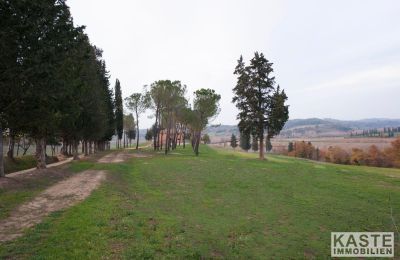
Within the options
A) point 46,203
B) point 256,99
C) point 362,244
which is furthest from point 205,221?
point 256,99

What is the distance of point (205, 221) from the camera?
50.3ft

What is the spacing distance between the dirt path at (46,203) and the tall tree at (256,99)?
32515mm

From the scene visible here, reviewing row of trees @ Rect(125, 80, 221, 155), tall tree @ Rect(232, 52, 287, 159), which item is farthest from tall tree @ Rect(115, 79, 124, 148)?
tall tree @ Rect(232, 52, 287, 159)

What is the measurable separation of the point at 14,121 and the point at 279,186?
68.8ft

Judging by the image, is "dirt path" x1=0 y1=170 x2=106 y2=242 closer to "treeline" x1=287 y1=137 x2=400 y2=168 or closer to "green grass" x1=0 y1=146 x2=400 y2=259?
"green grass" x1=0 y1=146 x2=400 y2=259

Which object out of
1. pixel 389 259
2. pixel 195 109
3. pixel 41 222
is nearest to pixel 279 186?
pixel 389 259

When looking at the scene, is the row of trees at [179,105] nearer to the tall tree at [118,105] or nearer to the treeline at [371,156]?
the tall tree at [118,105]

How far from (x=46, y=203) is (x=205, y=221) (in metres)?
8.24

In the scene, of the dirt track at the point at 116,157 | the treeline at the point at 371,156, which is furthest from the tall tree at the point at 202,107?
the treeline at the point at 371,156

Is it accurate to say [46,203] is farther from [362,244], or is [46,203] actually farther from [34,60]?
[362,244]

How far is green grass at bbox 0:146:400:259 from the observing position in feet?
35.9

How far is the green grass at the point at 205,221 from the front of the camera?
10953 mm

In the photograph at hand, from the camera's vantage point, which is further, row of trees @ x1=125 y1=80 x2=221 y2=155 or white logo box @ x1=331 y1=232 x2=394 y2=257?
row of trees @ x1=125 y1=80 x2=221 y2=155

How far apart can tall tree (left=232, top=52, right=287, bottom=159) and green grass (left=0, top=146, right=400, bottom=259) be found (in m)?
26.4
